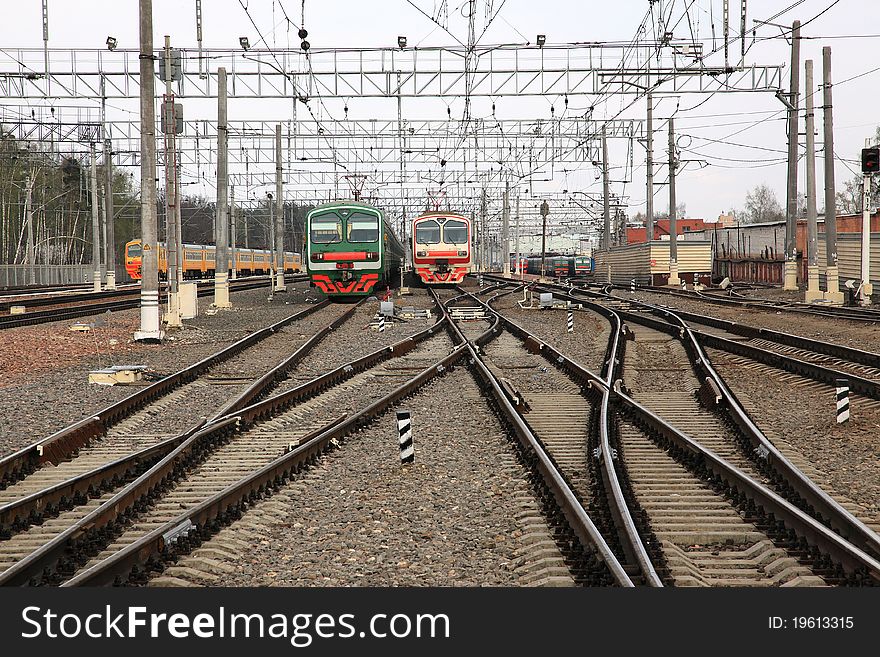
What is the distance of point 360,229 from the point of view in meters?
33.0

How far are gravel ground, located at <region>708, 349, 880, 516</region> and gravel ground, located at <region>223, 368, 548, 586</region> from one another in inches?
98.5

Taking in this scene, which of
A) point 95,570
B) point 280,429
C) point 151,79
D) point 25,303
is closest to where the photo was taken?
point 95,570

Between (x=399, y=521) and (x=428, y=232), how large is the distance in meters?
35.1

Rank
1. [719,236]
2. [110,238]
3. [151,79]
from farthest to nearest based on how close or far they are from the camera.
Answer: [719,236] → [110,238] → [151,79]

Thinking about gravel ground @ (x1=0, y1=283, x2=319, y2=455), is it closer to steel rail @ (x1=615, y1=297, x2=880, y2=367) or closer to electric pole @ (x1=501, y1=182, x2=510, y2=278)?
steel rail @ (x1=615, y1=297, x2=880, y2=367)

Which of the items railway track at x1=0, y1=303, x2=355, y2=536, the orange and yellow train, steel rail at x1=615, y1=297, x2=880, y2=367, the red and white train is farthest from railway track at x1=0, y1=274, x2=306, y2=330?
steel rail at x1=615, y1=297, x2=880, y2=367

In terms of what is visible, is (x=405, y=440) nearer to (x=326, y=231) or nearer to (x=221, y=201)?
(x=221, y=201)

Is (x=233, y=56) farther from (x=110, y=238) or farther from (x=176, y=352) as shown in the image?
(x=110, y=238)

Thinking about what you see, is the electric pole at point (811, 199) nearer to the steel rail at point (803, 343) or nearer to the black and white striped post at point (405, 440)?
the steel rail at point (803, 343)

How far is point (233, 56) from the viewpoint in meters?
28.0

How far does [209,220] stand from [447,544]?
9759 cm

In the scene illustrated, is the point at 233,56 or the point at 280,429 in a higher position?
the point at 233,56

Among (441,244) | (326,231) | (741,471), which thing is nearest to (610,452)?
(741,471)

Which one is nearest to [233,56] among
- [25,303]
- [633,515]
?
[25,303]
